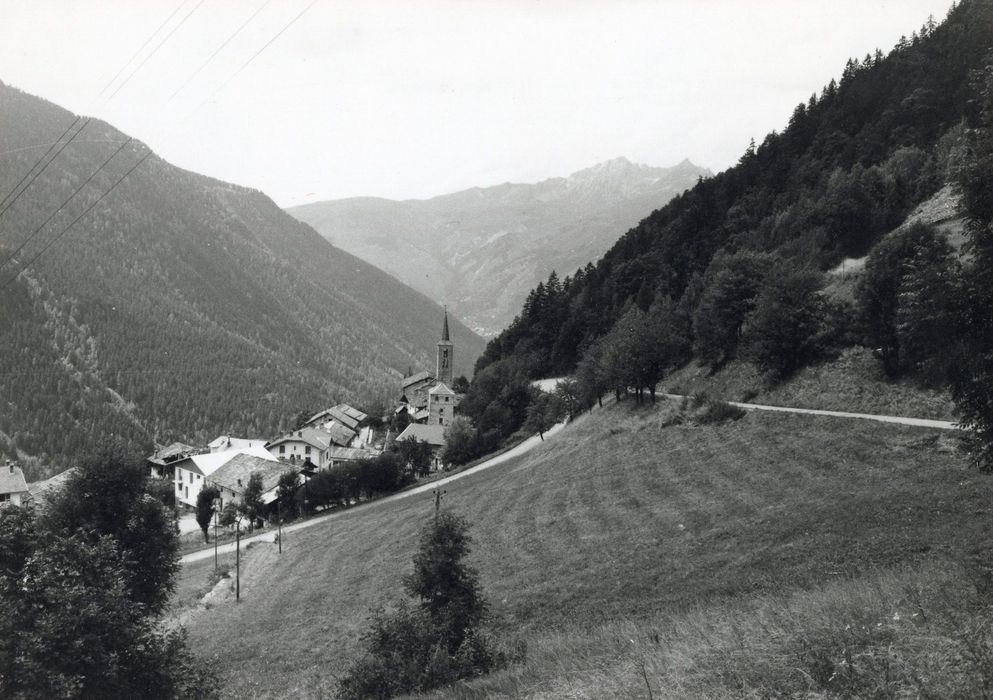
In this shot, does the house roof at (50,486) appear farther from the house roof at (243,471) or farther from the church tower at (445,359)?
the church tower at (445,359)

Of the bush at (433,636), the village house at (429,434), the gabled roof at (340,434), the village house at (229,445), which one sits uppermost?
the village house at (229,445)

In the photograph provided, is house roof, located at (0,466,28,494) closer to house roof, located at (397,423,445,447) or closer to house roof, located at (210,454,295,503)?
house roof, located at (210,454,295,503)

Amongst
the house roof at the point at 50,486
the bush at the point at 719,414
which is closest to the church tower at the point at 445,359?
the house roof at the point at 50,486

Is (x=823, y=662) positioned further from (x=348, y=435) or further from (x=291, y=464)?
(x=348, y=435)

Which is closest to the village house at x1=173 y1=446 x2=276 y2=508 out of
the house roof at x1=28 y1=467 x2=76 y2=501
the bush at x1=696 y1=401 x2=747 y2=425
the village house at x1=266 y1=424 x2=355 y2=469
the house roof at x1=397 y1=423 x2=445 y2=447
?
the village house at x1=266 y1=424 x2=355 y2=469

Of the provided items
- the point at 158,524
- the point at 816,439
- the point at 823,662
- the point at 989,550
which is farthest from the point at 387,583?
the point at 823,662

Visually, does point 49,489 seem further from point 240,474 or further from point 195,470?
point 195,470
